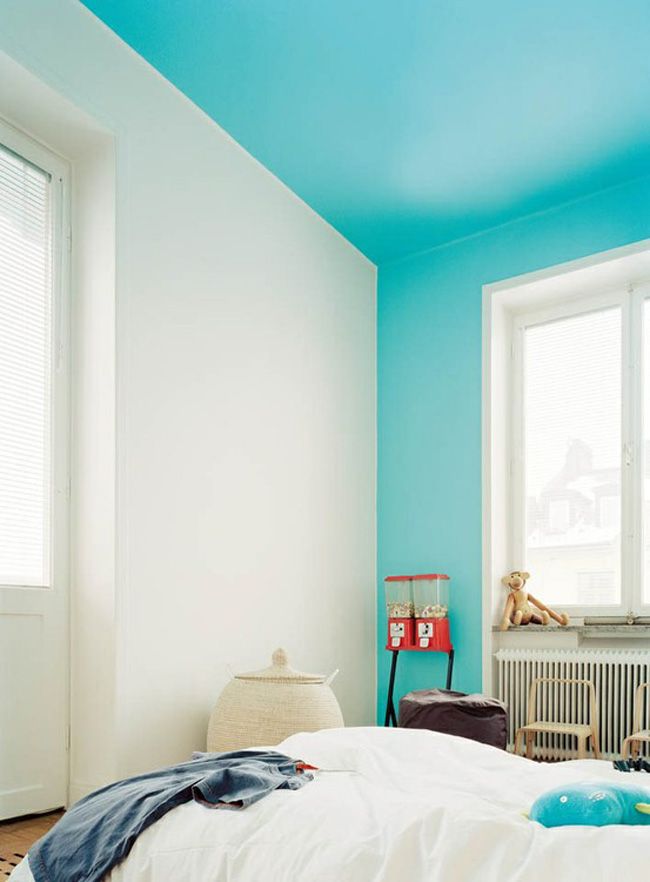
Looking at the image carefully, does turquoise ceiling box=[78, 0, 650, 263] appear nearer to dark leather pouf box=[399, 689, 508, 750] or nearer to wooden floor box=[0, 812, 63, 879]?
dark leather pouf box=[399, 689, 508, 750]

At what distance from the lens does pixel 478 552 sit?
487cm

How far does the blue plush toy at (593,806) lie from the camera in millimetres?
1478

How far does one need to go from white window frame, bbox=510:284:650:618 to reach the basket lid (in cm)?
176

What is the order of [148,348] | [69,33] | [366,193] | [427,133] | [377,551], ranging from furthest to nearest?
[377,551], [366,193], [427,133], [148,348], [69,33]

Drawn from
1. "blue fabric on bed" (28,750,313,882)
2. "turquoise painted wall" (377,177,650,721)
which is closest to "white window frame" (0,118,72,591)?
"blue fabric on bed" (28,750,313,882)

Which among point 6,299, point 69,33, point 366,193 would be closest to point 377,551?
point 366,193

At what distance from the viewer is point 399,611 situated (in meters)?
4.83

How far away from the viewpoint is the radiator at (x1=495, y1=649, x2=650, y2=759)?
4.32 m

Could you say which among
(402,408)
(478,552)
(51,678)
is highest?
(402,408)

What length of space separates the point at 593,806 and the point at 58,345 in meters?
2.82

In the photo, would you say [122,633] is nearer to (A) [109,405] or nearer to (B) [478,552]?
(A) [109,405]

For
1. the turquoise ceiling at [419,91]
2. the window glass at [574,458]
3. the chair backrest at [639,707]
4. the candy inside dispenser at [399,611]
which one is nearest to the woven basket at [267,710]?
the candy inside dispenser at [399,611]

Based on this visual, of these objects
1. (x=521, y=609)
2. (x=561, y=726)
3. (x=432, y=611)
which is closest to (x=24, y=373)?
(x=432, y=611)

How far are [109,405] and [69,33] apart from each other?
1.46 meters
